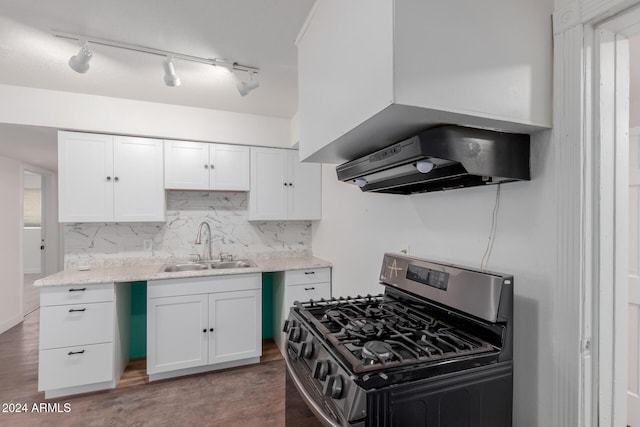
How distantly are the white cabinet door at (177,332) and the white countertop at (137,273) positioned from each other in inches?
8.1

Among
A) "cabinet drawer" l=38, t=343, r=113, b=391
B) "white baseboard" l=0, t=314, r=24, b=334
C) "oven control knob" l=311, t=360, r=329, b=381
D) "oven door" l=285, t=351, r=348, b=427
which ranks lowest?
"white baseboard" l=0, t=314, r=24, b=334

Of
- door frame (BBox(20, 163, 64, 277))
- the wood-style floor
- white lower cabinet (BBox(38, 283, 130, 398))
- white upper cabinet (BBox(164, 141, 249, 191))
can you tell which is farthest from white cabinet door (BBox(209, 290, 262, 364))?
door frame (BBox(20, 163, 64, 277))

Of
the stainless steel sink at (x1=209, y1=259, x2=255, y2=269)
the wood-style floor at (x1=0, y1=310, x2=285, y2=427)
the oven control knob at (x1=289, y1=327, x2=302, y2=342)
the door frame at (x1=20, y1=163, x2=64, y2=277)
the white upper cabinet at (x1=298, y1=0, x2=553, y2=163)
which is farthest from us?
the door frame at (x1=20, y1=163, x2=64, y2=277)

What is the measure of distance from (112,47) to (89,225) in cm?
179

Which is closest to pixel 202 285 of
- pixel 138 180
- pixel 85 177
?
pixel 138 180

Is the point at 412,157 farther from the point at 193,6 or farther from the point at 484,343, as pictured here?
the point at 193,6

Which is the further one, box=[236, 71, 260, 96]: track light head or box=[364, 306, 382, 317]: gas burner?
box=[236, 71, 260, 96]: track light head

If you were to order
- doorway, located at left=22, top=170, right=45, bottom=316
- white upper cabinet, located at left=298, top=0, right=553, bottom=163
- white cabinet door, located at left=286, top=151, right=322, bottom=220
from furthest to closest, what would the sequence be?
doorway, located at left=22, top=170, right=45, bottom=316, white cabinet door, located at left=286, top=151, right=322, bottom=220, white upper cabinet, located at left=298, top=0, right=553, bottom=163

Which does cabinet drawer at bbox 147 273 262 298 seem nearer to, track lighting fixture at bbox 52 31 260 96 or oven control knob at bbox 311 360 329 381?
track lighting fixture at bbox 52 31 260 96

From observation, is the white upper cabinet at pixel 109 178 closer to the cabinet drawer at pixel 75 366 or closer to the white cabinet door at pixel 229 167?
the white cabinet door at pixel 229 167

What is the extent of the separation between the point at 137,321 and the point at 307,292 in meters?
1.69

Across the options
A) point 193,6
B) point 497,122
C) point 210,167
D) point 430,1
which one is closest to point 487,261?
point 497,122

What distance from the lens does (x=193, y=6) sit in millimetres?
1552

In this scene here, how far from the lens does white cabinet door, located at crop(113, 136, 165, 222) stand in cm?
272
